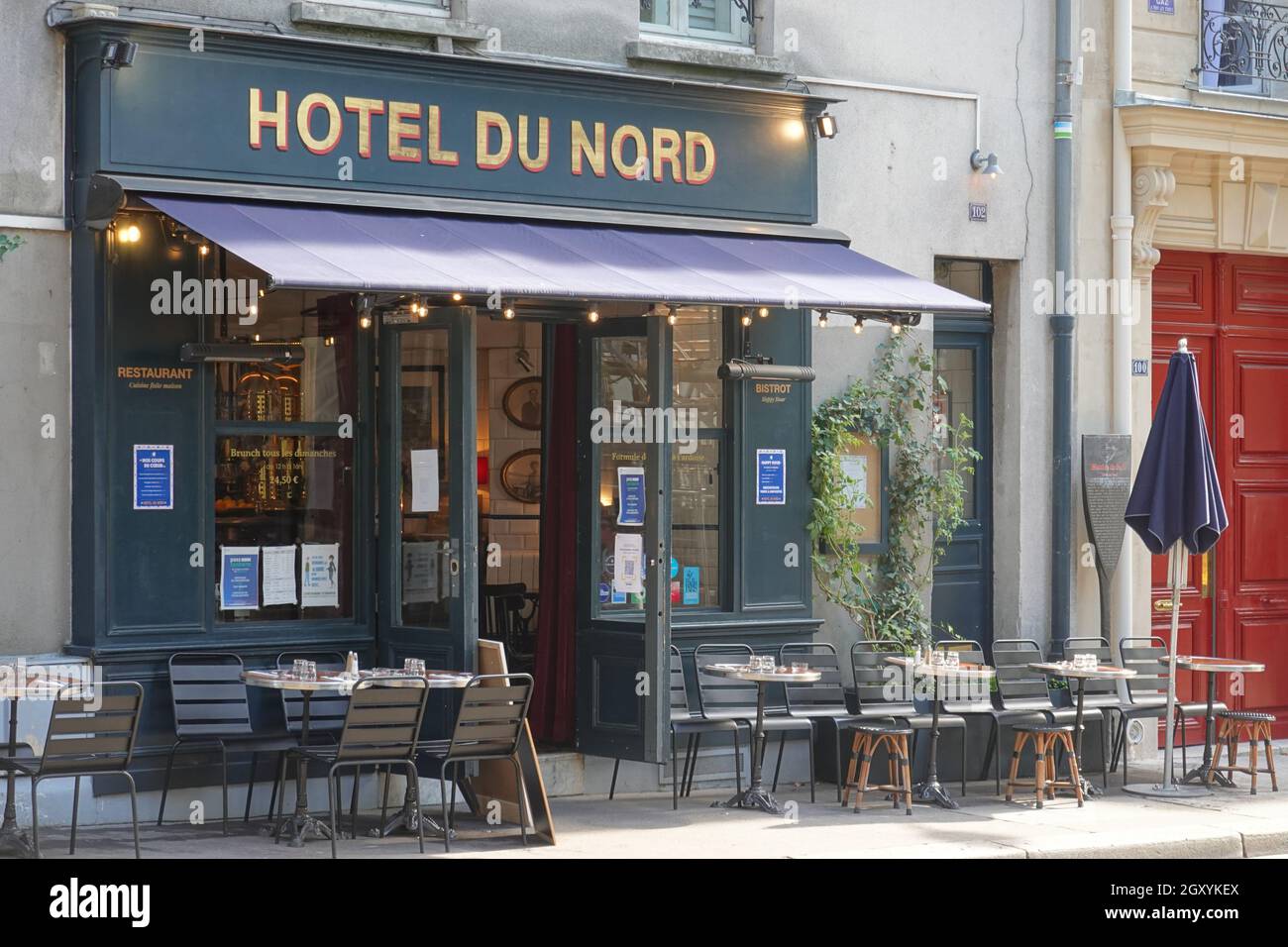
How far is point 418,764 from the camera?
991cm

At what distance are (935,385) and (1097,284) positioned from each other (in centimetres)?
162

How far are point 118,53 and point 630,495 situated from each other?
387cm

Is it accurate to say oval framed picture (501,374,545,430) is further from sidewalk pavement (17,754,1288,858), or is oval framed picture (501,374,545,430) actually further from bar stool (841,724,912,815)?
bar stool (841,724,912,815)

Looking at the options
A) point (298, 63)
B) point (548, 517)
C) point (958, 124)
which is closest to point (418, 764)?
point (548, 517)

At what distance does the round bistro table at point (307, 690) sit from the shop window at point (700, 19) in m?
4.48

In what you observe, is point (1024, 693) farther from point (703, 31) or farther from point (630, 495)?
point (703, 31)

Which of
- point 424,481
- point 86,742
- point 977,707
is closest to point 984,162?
point 977,707

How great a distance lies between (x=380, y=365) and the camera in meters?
10.6

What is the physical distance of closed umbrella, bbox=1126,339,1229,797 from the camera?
11188 mm

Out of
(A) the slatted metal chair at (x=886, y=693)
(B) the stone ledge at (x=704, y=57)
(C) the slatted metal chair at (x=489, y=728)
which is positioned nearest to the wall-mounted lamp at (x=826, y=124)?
(B) the stone ledge at (x=704, y=57)

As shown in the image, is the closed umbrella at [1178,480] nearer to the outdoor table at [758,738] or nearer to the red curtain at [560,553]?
the outdoor table at [758,738]

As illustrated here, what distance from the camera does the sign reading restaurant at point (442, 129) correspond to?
31.5ft

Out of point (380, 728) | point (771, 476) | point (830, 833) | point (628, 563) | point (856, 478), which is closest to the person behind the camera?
point (380, 728)

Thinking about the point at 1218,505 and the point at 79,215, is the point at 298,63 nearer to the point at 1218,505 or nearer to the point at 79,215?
the point at 79,215
